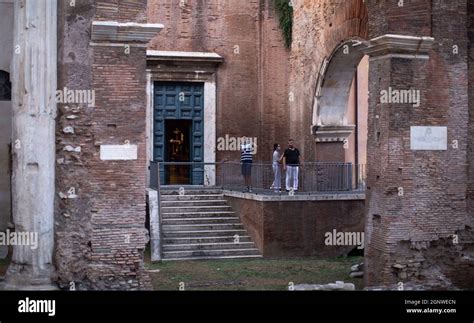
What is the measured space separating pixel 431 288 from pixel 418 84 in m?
3.13

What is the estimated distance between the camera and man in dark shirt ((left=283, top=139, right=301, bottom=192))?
16.6 m

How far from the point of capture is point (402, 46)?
36.5 feet

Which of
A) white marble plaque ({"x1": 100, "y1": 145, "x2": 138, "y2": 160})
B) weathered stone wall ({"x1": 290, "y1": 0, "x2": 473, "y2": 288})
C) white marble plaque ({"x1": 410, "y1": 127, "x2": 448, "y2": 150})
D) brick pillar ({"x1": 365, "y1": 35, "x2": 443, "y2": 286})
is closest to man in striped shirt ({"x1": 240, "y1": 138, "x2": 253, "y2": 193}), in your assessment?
weathered stone wall ({"x1": 290, "y1": 0, "x2": 473, "y2": 288})

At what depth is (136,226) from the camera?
1022 centimetres

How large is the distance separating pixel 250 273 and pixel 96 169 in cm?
430

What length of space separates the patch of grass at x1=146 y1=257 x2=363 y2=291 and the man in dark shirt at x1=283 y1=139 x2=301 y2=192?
2.03 meters

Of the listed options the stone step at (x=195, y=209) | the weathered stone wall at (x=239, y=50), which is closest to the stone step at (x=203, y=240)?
the stone step at (x=195, y=209)

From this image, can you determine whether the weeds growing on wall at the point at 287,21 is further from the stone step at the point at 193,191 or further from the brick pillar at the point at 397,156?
the brick pillar at the point at 397,156

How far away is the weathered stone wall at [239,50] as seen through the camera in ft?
63.6

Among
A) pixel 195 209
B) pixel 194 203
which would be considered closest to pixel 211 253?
pixel 195 209

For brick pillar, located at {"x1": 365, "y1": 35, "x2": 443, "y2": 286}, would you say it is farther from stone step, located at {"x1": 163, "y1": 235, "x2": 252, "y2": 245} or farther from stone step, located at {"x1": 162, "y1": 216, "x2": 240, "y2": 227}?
stone step, located at {"x1": 162, "y1": 216, "x2": 240, "y2": 227}
